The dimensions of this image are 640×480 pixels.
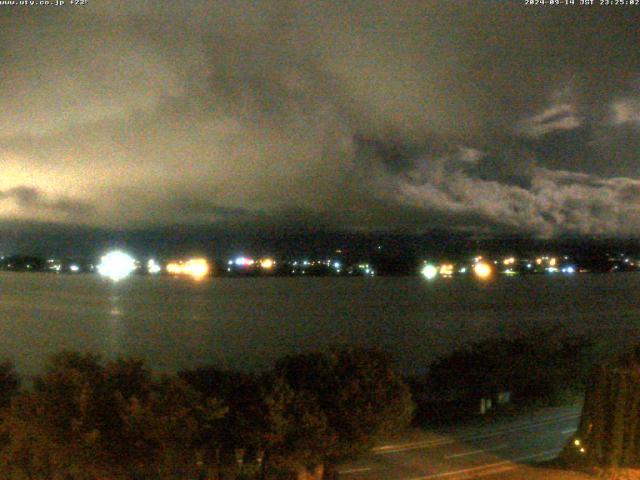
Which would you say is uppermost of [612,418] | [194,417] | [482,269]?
[482,269]

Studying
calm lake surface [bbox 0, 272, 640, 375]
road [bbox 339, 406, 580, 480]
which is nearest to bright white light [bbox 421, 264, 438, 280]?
calm lake surface [bbox 0, 272, 640, 375]

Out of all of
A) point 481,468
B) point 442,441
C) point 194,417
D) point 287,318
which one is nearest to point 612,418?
point 481,468

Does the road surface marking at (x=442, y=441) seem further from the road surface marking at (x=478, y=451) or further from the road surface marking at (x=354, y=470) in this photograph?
the road surface marking at (x=478, y=451)

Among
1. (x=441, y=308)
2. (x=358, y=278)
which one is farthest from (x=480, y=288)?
(x=441, y=308)

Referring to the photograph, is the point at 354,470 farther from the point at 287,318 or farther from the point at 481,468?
the point at 287,318

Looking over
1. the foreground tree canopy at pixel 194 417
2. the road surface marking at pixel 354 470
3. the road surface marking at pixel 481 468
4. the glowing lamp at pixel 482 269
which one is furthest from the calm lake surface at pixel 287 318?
the foreground tree canopy at pixel 194 417

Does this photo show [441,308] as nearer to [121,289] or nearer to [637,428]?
[121,289]
